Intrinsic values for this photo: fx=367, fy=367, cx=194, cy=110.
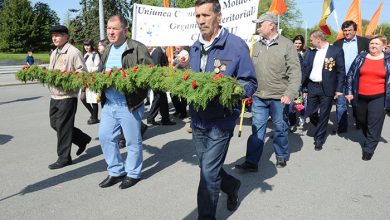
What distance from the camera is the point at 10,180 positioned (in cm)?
453

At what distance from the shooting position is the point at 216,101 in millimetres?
2824

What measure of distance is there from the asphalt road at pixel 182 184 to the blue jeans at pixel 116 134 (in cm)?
24

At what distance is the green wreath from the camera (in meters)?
2.65

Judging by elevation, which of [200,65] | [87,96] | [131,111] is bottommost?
[87,96]

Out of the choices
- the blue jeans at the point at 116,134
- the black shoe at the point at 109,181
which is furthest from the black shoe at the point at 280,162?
the black shoe at the point at 109,181

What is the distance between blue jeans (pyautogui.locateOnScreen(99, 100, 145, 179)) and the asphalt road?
242mm

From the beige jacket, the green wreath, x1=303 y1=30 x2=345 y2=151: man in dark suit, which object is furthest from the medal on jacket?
x1=303 y1=30 x2=345 y2=151: man in dark suit

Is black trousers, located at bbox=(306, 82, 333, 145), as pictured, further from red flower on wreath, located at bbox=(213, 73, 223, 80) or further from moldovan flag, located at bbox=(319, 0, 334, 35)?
red flower on wreath, located at bbox=(213, 73, 223, 80)

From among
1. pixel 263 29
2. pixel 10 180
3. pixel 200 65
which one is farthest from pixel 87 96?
pixel 200 65

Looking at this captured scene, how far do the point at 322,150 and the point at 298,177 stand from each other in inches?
60.0

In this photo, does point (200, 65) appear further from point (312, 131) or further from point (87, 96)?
point (87, 96)

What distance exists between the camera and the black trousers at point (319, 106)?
6.02 m

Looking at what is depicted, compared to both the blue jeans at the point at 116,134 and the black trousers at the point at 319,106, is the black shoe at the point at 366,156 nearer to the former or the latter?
the black trousers at the point at 319,106

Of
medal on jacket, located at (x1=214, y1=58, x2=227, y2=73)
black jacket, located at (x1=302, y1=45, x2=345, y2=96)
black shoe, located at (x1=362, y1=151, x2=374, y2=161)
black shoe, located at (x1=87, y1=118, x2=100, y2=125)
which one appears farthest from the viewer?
black shoe, located at (x1=87, y1=118, x2=100, y2=125)
